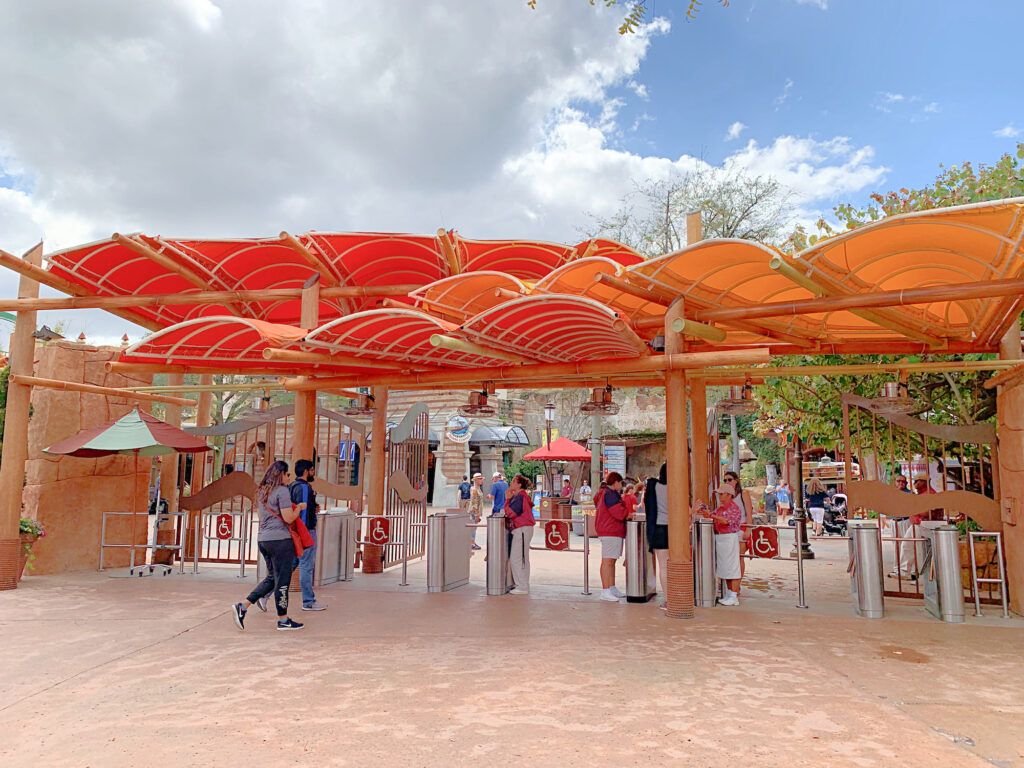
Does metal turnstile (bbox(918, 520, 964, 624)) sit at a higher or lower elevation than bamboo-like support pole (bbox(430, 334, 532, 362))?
lower

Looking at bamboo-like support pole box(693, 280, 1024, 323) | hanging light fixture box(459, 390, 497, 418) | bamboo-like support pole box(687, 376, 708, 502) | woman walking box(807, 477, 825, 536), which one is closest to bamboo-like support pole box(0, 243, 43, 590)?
hanging light fixture box(459, 390, 497, 418)

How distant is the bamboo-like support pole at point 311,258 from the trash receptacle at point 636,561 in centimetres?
469

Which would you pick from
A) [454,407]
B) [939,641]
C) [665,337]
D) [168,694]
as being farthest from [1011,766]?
[454,407]

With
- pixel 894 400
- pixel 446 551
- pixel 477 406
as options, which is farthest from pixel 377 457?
pixel 894 400

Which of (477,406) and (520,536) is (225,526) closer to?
(477,406)

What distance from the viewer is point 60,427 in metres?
9.95

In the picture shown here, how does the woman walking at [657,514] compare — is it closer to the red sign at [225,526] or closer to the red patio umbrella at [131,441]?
the red sign at [225,526]

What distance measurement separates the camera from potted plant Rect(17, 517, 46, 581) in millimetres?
8953

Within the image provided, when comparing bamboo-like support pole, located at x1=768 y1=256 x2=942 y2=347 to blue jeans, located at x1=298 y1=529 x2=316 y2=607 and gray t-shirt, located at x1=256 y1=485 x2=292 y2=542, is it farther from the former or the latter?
blue jeans, located at x1=298 y1=529 x2=316 y2=607

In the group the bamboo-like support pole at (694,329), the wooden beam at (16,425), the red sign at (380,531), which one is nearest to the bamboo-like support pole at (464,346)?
the bamboo-like support pole at (694,329)

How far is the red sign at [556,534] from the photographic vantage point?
858cm

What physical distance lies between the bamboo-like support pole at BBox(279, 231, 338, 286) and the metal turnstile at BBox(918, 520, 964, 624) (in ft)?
24.2

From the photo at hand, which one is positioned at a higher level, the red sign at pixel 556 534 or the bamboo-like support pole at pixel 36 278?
the bamboo-like support pole at pixel 36 278

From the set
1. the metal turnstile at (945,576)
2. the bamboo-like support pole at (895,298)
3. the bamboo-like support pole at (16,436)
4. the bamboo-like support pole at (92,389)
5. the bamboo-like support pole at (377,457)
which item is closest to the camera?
the bamboo-like support pole at (895,298)
